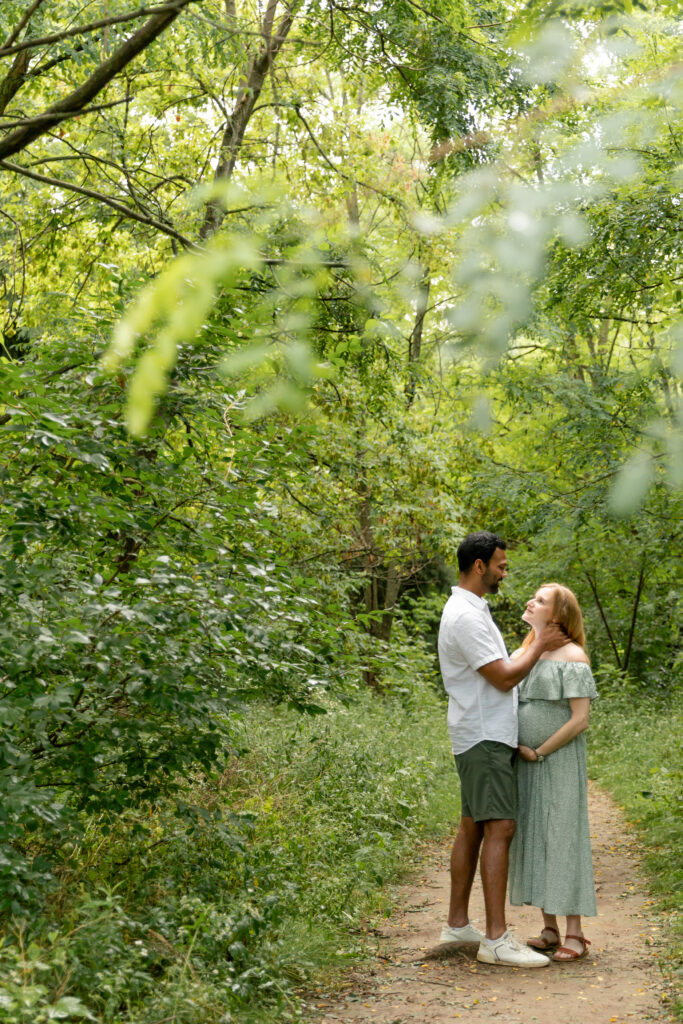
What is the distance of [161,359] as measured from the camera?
45.1 inches

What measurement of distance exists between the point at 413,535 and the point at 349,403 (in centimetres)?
405

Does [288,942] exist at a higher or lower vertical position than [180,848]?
lower

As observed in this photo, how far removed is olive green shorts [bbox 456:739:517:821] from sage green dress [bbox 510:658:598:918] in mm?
179

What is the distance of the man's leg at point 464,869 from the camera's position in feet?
16.5

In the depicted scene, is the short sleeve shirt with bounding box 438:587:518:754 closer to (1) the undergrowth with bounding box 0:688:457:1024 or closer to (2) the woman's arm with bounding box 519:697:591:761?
(2) the woman's arm with bounding box 519:697:591:761

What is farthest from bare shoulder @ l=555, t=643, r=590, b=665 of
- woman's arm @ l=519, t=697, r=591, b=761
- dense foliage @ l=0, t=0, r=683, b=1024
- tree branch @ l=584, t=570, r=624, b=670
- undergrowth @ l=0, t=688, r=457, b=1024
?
tree branch @ l=584, t=570, r=624, b=670

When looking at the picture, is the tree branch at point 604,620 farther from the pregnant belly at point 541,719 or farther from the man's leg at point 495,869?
the man's leg at point 495,869

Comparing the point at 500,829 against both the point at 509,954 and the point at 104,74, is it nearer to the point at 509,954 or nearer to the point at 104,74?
the point at 509,954

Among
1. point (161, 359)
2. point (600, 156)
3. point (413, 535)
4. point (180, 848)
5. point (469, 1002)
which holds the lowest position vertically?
point (469, 1002)

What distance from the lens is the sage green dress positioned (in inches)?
195

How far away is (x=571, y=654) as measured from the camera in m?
5.16

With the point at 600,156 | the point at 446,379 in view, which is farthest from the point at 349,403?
the point at 600,156

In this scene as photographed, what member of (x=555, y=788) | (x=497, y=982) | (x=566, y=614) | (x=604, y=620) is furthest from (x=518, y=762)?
(x=604, y=620)

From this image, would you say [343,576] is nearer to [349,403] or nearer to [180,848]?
[349,403]
